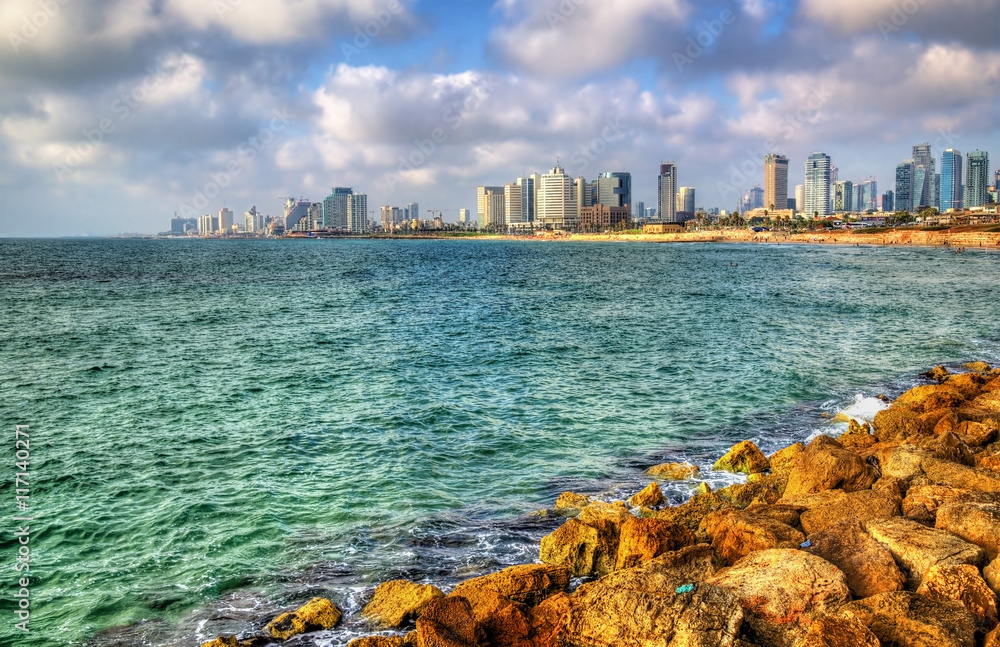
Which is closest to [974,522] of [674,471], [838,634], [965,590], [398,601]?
[965,590]

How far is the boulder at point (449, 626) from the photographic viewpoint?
8.76 m

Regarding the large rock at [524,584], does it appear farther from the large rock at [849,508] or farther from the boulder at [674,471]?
the boulder at [674,471]

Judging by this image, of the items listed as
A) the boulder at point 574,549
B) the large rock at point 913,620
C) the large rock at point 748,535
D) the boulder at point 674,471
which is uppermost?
the large rock at point 913,620

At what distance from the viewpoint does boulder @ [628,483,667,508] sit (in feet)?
49.3

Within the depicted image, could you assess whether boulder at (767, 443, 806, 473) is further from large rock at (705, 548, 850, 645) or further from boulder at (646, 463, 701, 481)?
large rock at (705, 548, 850, 645)

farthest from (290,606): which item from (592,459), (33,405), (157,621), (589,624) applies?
(33,405)

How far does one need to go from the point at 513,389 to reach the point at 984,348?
1092 inches

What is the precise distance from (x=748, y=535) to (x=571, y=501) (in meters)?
4.98

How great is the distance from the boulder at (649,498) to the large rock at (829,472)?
276 cm

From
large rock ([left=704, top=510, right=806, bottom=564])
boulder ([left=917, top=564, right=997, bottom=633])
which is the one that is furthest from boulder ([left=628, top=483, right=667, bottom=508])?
boulder ([left=917, top=564, right=997, bottom=633])

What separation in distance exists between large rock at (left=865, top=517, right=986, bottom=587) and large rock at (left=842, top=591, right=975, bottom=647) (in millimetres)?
1257

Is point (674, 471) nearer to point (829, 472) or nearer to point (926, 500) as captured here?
point (829, 472)

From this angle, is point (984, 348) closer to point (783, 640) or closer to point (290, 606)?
point (783, 640)

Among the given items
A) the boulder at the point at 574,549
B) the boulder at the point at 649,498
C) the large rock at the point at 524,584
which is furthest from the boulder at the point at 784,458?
the large rock at the point at 524,584
